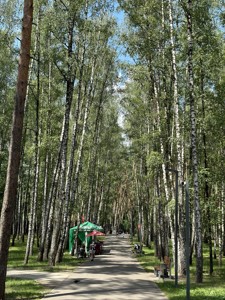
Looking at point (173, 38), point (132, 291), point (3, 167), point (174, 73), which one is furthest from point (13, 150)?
point (3, 167)

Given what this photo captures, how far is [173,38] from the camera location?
17641 millimetres

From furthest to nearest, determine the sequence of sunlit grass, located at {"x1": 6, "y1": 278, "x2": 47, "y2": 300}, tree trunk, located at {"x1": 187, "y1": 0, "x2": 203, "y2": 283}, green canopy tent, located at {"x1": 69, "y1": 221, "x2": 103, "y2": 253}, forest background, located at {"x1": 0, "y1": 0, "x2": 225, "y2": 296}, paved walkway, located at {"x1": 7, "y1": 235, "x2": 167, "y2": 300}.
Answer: green canopy tent, located at {"x1": 69, "y1": 221, "x2": 103, "y2": 253} < forest background, located at {"x1": 0, "y1": 0, "x2": 225, "y2": 296} < tree trunk, located at {"x1": 187, "y1": 0, "x2": 203, "y2": 283} < paved walkway, located at {"x1": 7, "y1": 235, "x2": 167, "y2": 300} < sunlit grass, located at {"x1": 6, "y1": 278, "x2": 47, "y2": 300}

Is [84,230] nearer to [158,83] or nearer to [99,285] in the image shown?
[158,83]

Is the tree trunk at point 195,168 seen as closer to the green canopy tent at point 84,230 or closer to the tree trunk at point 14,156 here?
the tree trunk at point 14,156

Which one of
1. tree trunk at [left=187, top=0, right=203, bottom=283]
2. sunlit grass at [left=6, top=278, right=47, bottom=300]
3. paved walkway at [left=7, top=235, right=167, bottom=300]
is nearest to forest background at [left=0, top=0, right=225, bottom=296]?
tree trunk at [left=187, top=0, right=203, bottom=283]

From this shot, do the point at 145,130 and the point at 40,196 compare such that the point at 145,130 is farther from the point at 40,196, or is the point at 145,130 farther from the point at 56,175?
the point at 40,196

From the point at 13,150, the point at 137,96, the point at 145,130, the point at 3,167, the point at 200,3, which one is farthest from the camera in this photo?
the point at 3,167

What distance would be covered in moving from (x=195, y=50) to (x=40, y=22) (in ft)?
29.3

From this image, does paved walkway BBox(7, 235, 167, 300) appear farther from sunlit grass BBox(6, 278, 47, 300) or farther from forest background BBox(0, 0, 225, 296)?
forest background BBox(0, 0, 225, 296)

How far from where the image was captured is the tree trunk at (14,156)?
9.75 metres

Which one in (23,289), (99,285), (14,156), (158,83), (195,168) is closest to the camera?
(14,156)

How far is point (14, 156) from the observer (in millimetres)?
10203

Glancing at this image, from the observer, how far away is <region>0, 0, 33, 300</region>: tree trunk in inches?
384

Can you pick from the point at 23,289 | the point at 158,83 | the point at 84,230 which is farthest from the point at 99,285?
the point at 84,230
